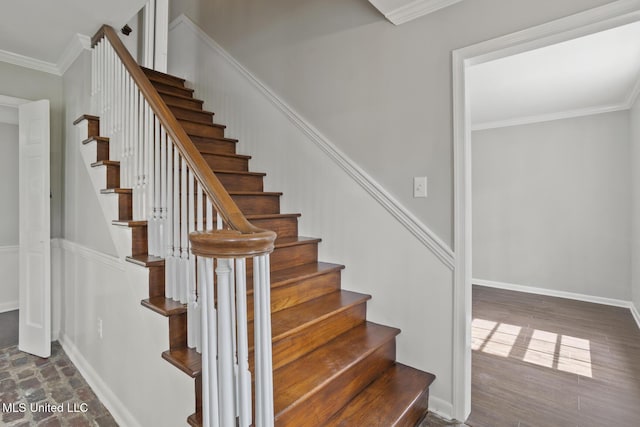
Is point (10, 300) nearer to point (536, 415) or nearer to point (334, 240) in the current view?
point (334, 240)

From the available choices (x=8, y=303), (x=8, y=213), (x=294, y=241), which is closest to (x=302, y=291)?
(x=294, y=241)

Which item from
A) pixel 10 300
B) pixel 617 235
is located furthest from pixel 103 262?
pixel 617 235

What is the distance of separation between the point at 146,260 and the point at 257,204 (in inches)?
41.0

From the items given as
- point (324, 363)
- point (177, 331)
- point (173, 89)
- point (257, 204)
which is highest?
point (173, 89)

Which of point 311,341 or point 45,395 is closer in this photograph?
point 311,341

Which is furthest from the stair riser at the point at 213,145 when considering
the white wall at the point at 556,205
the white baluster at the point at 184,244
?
the white wall at the point at 556,205

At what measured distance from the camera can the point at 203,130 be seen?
303 centimetres

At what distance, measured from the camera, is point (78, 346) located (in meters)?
2.58

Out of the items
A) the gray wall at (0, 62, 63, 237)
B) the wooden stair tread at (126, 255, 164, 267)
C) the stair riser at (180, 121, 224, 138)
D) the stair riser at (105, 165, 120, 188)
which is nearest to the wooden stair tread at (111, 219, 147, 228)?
the wooden stair tread at (126, 255, 164, 267)

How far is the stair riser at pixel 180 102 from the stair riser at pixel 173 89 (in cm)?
19

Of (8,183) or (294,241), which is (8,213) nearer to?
(8,183)

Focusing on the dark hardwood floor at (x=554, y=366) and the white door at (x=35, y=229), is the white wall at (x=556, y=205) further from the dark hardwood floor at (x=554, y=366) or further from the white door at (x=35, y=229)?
the white door at (x=35, y=229)

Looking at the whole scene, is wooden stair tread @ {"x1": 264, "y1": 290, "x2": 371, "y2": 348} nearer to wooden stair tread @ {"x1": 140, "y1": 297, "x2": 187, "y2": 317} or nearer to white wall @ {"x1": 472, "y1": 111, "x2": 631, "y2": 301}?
wooden stair tread @ {"x1": 140, "y1": 297, "x2": 187, "y2": 317}

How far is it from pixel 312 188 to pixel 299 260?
22.4 inches
